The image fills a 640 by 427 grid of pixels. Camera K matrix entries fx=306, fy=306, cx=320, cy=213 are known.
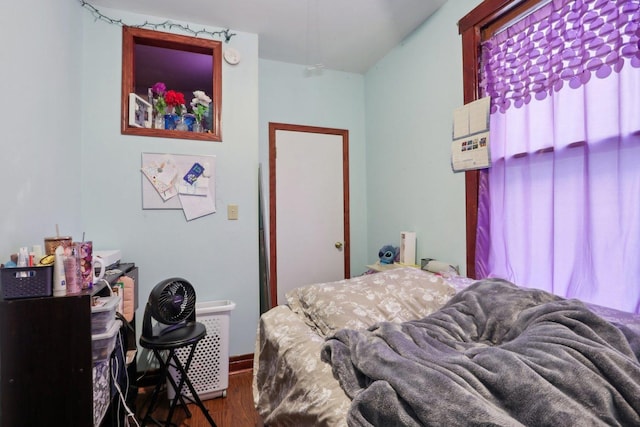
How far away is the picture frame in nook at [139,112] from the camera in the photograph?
2152mm

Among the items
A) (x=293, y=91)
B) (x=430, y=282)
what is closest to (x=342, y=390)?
(x=430, y=282)

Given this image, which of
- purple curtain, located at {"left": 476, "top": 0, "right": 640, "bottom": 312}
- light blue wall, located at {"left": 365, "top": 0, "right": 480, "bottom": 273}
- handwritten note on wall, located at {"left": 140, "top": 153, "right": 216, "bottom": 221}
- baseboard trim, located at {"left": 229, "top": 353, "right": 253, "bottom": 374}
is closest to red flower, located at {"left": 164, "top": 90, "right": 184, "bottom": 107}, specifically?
handwritten note on wall, located at {"left": 140, "top": 153, "right": 216, "bottom": 221}

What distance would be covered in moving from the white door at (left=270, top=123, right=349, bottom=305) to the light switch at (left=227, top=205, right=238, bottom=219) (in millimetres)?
513

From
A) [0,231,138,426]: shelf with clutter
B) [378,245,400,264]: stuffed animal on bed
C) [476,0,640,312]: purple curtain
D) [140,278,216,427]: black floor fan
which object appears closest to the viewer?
[0,231,138,426]: shelf with clutter

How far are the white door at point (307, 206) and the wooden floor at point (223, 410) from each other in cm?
90

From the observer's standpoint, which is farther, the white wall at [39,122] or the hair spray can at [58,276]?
the white wall at [39,122]

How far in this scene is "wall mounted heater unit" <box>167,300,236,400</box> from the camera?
198 cm

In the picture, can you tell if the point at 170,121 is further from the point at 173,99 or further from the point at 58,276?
the point at 58,276

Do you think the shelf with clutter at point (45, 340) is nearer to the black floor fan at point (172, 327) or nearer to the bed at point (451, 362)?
the black floor fan at point (172, 327)

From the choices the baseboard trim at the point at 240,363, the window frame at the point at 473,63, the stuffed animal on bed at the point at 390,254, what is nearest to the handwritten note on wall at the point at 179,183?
the baseboard trim at the point at 240,363

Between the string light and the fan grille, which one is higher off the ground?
the string light

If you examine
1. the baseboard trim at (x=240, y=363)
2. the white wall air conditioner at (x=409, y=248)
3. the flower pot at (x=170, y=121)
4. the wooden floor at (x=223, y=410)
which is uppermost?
the flower pot at (x=170, y=121)

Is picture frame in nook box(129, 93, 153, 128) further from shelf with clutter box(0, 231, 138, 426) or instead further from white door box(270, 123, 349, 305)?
shelf with clutter box(0, 231, 138, 426)

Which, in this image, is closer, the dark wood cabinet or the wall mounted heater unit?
the dark wood cabinet
